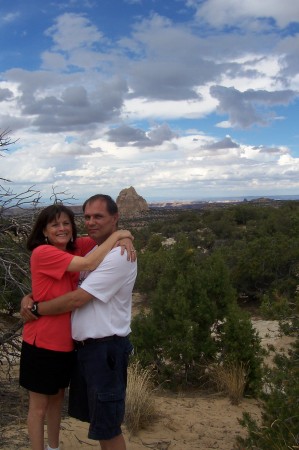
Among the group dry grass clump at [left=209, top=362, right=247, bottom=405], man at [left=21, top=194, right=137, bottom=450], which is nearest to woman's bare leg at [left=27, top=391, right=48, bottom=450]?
man at [left=21, top=194, right=137, bottom=450]

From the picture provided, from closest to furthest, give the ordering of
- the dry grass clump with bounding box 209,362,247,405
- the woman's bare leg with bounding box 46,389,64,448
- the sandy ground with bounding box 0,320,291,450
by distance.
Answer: the woman's bare leg with bounding box 46,389,64,448 → the sandy ground with bounding box 0,320,291,450 → the dry grass clump with bounding box 209,362,247,405

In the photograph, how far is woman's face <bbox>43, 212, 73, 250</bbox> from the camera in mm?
3209

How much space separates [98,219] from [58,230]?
0.85 ft

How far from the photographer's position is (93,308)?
303 cm

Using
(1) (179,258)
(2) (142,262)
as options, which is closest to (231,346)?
(1) (179,258)

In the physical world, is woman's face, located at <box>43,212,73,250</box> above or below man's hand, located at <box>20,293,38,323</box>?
above

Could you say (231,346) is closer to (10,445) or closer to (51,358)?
(10,445)

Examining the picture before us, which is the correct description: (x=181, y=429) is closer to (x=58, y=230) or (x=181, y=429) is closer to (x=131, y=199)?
(x=58, y=230)

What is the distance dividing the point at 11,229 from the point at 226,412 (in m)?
3.60

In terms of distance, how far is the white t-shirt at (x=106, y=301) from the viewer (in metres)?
2.97

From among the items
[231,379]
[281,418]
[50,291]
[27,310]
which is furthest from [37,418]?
[231,379]

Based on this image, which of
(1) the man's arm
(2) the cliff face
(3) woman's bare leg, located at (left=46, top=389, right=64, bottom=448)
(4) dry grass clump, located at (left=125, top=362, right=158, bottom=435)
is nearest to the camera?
(1) the man's arm

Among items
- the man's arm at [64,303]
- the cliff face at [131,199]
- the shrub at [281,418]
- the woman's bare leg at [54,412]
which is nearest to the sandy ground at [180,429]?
the shrub at [281,418]

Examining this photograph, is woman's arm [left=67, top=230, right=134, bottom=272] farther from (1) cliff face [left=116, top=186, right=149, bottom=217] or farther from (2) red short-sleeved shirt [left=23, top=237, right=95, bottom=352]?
(1) cliff face [left=116, top=186, right=149, bottom=217]
